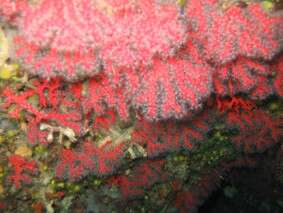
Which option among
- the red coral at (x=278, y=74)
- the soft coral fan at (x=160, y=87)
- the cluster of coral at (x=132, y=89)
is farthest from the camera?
the red coral at (x=278, y=74)

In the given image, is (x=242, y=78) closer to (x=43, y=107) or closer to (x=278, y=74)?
(x=278, y=74)

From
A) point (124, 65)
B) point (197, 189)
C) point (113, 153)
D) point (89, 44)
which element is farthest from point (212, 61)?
point (197, 189)

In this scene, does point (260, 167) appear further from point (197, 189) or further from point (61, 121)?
point (61, 121)

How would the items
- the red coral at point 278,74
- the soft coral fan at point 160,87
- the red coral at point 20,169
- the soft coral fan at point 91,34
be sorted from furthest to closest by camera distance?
1. the red coral at point 278,74
2. the red coral at point 20,169
3. the soft coral fan at point 160,87
4. the soft coral fan at point 91,34

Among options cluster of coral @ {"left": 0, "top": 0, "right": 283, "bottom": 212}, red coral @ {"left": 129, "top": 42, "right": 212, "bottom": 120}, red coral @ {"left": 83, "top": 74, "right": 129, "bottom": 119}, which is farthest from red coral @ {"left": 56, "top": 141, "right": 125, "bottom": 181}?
red coral @ {"left": 129, "top": 42, "right": 212, "bottom": 120}

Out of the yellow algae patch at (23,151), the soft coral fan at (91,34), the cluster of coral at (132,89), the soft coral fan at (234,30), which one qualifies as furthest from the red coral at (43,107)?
the soft coral fan at (234,30)

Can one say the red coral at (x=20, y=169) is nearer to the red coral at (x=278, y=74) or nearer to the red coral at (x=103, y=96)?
the red coral at (x=103, y=96)

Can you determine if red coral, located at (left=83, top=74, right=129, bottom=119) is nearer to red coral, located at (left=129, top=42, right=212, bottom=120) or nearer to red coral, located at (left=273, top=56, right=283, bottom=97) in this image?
red coral, located at (left=129, top=42, right=212, bottom=120)
